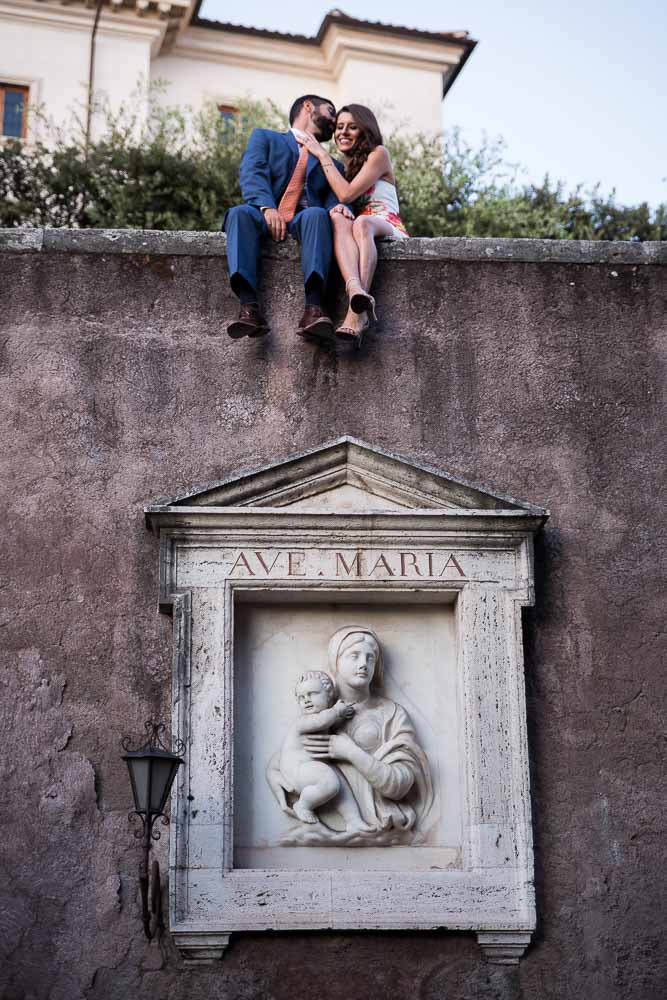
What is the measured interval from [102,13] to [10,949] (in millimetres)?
15588

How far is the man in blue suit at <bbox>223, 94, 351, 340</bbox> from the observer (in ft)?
A: 26.2

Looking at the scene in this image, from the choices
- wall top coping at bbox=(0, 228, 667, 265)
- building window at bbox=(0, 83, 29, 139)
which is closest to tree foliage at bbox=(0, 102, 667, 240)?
building window at bbox=(0, 83, 29, 139)

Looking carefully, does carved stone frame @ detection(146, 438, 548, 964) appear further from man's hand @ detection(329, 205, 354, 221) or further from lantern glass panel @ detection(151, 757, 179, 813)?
man's hand @ detection(329, 205, 354, 221)

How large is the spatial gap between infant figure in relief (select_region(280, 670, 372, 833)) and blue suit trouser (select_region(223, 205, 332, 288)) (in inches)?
83.1

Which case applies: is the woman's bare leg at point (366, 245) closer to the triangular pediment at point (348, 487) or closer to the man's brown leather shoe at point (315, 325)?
the man's brown leather shoe at point (315, 325)

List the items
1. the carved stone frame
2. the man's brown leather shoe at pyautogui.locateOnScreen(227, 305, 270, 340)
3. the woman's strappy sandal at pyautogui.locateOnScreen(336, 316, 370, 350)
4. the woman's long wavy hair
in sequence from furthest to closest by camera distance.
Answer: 1. the woman's long wavy hair
2. the woman's strappy sandal at pyautogui.locateOnScreen(336, 316, 370, 350)
3. the man's brown leather shoe at pyautogui.locateOnScreen(227, 305, 270, 340)
4. the carved stone frame

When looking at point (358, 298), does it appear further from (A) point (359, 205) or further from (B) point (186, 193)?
(B) point (186, 193)

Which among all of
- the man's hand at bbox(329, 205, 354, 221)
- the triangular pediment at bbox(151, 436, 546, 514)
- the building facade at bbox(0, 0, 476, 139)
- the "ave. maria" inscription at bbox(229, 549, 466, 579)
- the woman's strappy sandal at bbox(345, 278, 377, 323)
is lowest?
the "ave. maria" inscription at bbox(229, 549, 466, 579)

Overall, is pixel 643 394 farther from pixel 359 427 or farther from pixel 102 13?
pixel 102 13

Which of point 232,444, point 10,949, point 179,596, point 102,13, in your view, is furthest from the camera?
point 102,13

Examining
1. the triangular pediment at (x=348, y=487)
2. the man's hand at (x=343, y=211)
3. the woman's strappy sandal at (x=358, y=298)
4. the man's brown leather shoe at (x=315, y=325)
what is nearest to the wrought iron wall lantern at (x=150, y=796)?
the triangular pediment at (x=348, y=487)

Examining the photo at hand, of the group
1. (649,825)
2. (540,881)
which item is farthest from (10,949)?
(649,825)

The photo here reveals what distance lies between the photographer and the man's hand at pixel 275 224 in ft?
27.0

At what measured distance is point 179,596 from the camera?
292 inches
